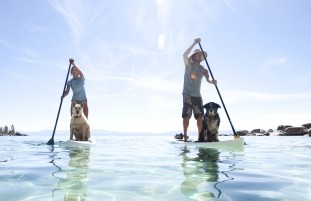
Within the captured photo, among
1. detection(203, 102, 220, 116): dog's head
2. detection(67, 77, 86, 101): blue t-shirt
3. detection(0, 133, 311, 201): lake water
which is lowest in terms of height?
detection(0, 133, 311, 201): lake water

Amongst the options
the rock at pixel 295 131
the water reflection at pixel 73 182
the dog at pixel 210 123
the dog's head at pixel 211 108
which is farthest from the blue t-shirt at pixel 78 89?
the rock at pixel 295 131

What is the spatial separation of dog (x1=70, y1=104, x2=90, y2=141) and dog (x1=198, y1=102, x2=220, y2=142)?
4.76 meters

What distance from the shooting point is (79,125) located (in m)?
13.5

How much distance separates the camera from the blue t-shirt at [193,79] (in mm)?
13664

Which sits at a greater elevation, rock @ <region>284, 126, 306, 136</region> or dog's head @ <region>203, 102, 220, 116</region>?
rock @ <region>284, 126, 306, 136</region>

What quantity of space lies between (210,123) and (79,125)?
530 cm

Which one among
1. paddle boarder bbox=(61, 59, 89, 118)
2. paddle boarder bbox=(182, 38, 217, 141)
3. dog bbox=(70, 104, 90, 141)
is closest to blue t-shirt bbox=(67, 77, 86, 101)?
paddle boarder bbox=(61, 59, 89, 118)

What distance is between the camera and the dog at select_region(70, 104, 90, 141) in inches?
515

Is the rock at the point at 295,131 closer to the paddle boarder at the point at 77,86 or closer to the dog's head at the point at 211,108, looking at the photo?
the dog's head at the point at 211,108

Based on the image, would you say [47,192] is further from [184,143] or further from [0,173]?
[184,143]

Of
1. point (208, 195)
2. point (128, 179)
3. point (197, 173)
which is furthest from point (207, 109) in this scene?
point (208, 195)

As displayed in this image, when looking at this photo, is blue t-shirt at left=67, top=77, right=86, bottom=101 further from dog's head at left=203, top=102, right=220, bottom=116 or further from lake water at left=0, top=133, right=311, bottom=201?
lake water at left=0, top=133, right=311, bottom=201

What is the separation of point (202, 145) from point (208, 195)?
26.6 ft

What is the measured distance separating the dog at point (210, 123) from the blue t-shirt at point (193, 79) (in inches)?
50.0
